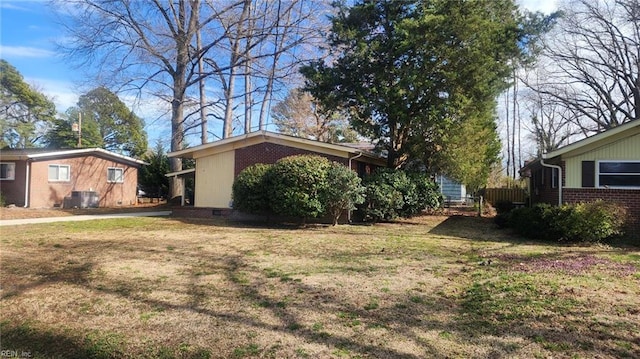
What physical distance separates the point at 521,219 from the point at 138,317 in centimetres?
1061

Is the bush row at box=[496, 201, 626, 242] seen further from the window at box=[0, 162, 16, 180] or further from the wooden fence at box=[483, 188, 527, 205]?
the window at box=[0, 162, 16, 180]

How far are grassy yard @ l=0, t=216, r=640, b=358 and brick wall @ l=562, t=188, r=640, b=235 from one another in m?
3.17

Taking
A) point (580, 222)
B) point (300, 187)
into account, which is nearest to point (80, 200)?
point (300, 187)

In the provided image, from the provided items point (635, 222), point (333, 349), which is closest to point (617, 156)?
point (635, 222)

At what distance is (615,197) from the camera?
11.9 metres

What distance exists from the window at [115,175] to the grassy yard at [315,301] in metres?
16.7

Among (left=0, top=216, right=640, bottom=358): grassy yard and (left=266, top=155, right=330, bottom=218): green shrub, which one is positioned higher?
(left=266, top=155, right=330, bottom=218): green shrub

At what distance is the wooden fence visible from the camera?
24.1 metres

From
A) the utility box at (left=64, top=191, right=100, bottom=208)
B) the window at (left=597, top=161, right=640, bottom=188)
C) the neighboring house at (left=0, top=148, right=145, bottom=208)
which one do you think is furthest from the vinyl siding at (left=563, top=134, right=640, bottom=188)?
the neighboring house at (left=0, top=148, right=145, bottom=208)

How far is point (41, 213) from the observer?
56.0 feet

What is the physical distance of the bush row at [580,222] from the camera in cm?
1031

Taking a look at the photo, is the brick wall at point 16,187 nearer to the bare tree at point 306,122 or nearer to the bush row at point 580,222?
the bare tree at point 306,122

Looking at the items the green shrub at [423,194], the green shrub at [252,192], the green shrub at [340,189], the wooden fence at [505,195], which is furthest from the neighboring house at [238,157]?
the wooden fence at [505,195]

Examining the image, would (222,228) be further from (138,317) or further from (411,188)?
(138,317)
